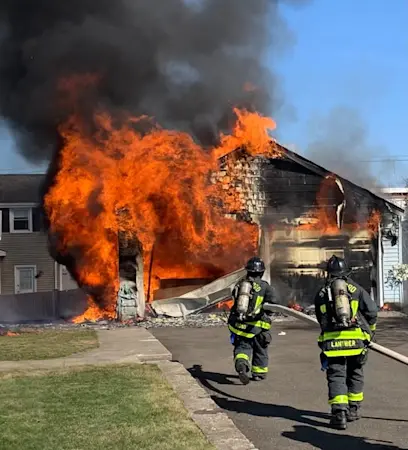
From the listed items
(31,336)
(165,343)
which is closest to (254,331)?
(165,343)

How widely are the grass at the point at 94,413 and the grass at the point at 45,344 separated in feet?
5.44

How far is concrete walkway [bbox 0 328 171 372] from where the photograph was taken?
8203 mm

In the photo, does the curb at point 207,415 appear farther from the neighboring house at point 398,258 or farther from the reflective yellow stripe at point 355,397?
the neighboring house at point 398,258

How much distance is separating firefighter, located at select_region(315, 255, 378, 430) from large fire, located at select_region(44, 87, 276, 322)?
920cm

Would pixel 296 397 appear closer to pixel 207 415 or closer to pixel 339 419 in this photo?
pixel 339 419

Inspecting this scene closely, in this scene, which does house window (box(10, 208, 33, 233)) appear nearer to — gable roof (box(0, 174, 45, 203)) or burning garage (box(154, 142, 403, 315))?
gable roof (box(0, 174, 45, 203))

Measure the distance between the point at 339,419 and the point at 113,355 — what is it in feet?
14.7

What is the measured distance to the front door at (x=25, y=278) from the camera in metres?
26.9

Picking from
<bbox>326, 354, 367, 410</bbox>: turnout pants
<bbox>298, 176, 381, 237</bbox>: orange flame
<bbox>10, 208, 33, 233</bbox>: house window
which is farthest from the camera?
<bbox>10, 208, 33, 233</bbox>: house window

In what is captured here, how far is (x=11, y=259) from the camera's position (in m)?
26.8

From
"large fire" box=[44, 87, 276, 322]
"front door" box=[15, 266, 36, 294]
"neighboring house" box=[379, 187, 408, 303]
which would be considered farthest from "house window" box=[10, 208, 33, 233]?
"neighboring house" box=[379, 187, 408, 303]

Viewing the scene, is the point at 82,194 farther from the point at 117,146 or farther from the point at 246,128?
the point at 246,128

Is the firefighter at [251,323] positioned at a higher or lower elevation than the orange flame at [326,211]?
lower

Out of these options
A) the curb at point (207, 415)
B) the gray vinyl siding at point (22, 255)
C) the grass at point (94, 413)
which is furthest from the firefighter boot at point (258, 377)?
the gray vinyl siding at point (22, 255)
